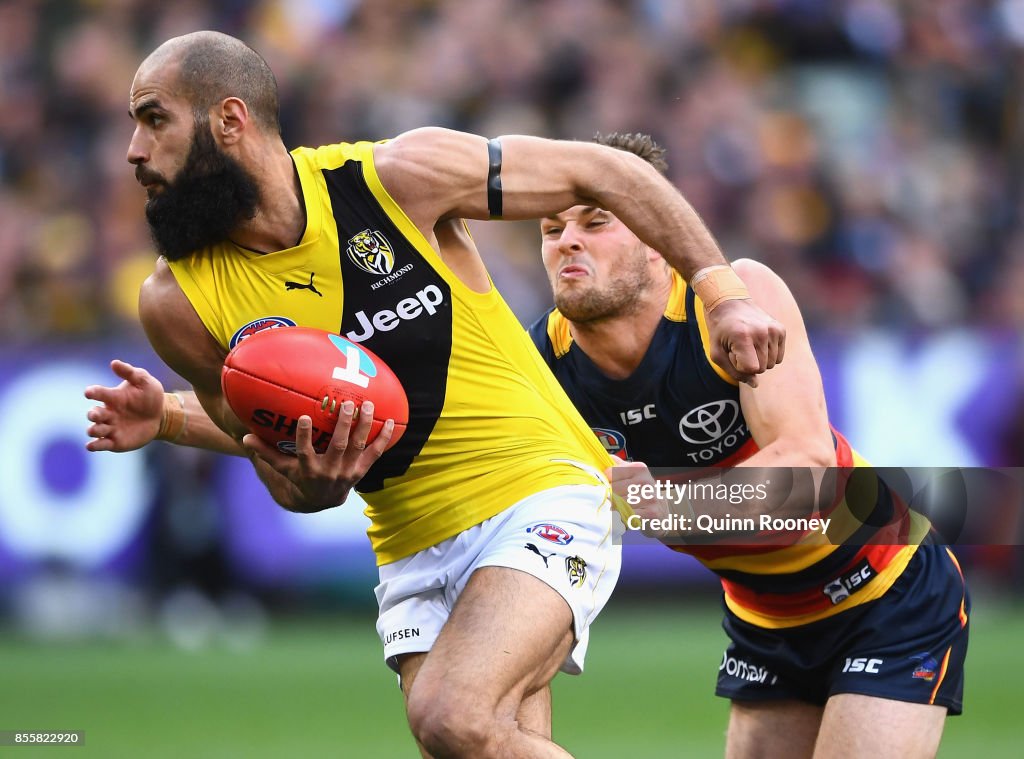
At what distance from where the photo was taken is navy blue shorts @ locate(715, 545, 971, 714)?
18.0 ft

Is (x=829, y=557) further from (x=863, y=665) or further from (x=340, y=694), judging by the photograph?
(x=340, y=694)

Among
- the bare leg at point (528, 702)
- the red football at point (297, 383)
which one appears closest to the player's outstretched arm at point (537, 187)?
the red football at point (297, 383)

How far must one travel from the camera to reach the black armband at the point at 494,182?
192 inches

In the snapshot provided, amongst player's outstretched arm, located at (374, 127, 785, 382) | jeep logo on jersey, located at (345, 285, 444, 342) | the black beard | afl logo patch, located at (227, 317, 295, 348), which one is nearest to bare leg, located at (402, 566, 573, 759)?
jeep logo on jersey, located at (345, 285, 444, 342)

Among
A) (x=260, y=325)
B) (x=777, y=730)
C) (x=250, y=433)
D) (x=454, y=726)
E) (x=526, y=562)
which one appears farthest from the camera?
(x=777, y=730)

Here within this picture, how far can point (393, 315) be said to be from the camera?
191 inches

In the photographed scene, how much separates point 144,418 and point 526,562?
163 cm

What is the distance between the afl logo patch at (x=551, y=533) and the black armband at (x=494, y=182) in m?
0.99

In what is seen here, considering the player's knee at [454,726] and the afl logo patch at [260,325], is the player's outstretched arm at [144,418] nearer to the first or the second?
the afl logo patch at [260,325]

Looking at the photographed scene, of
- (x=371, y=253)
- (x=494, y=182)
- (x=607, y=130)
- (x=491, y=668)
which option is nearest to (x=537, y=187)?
(x=494, y=182)

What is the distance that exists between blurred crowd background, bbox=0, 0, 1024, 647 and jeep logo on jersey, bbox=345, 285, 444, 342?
6.57 meters

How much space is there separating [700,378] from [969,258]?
852cm

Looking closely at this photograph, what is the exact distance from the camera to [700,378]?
18.4 feet

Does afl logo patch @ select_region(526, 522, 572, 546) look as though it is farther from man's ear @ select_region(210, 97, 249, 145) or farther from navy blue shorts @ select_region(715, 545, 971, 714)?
man's ear @ select_region(210, 97, 249, 145)
